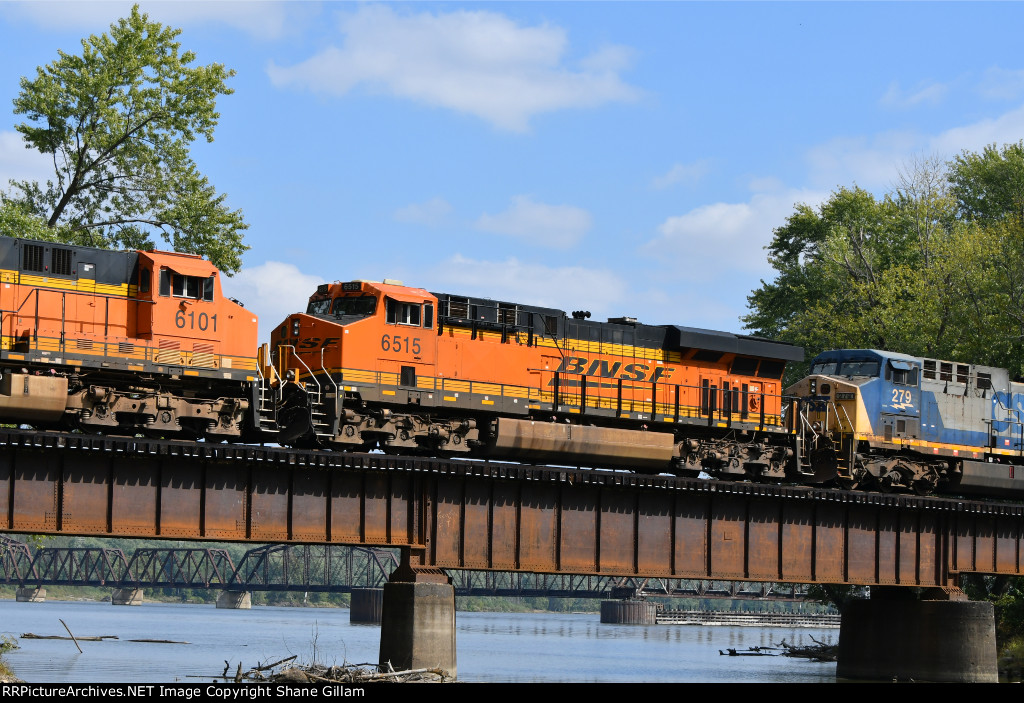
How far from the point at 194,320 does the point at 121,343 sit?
1.90m

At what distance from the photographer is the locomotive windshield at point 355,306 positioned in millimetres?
30781

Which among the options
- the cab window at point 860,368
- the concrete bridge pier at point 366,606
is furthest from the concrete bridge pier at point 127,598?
the cab window at point 860,368

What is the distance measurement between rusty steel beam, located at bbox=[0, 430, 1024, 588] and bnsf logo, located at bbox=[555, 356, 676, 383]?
362cm

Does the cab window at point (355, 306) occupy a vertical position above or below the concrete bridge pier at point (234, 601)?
above

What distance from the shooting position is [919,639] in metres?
37.8

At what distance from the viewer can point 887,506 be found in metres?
36.5

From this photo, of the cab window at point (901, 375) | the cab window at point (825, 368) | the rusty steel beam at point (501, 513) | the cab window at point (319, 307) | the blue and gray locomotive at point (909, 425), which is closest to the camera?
the rusty steel beam at point (501, 513)

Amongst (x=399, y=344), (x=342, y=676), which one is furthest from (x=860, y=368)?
(x=342, y=676)

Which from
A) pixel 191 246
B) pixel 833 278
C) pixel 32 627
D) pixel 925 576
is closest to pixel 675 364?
pixel 925 576

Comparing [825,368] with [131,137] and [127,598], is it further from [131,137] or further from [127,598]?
[127,598]

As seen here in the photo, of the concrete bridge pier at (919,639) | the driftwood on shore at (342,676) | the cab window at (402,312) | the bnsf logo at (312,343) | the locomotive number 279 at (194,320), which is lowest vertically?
the concrete bridge pier at (919,639)

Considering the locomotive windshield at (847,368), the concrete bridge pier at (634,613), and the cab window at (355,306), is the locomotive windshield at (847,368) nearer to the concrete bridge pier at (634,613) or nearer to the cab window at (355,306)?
the cab window at (355,306)

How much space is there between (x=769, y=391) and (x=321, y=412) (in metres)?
15.2

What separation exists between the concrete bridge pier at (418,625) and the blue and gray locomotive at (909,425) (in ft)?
44.9
